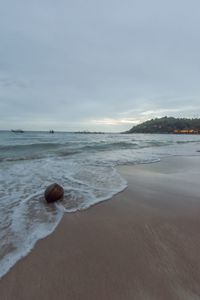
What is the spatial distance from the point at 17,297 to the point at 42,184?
3973mm

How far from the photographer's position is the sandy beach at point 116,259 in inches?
65.5

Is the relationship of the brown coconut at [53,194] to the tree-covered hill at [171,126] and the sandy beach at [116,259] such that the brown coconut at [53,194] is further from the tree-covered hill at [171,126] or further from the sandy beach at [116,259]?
the tree-covered hill at [171,126]

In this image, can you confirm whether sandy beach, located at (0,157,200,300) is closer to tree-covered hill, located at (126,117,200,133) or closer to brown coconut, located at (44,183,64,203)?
brown coconut, located at (44,183,64,203)

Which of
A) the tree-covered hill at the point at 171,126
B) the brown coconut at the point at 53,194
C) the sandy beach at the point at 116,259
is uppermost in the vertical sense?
the tree-covered hill at the point at 171,126

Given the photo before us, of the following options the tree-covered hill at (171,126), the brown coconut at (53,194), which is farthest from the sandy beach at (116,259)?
the tree-covered hill at (171,126)

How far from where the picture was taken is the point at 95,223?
3.04 m

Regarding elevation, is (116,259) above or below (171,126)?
below

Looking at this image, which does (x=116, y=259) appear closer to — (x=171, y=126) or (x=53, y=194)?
(x=53, y=194)

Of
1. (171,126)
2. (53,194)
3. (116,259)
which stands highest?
(171,126)

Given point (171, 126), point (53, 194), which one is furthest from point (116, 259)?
point (171, 126)

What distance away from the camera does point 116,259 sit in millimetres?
2100

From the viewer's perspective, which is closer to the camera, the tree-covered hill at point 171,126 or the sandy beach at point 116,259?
the sandy beach at point 116,259

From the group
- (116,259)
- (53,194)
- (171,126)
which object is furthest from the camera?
(171,126)

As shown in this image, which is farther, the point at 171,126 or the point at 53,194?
the point at 171,126
